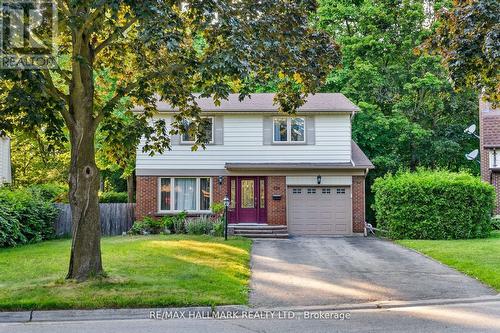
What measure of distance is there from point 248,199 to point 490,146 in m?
12.5

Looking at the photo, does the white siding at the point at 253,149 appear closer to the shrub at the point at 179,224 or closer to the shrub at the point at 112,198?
the shrub at the point at 179,224

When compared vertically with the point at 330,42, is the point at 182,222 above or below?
below

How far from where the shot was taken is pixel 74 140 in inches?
398

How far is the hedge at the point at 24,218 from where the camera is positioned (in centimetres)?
1642

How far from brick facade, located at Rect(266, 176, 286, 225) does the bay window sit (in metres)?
2.60

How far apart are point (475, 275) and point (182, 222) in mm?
12151

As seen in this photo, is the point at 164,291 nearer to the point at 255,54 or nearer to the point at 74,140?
the point at 74,140

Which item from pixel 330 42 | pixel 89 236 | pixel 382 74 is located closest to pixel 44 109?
pixel 89 236

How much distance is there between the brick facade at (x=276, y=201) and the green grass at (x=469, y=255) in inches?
207

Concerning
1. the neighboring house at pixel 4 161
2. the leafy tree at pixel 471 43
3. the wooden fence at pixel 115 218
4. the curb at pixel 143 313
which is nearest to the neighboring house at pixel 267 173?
the wooden fence at pixel 115 218

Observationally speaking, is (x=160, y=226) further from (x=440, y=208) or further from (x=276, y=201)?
(x=440, y=208)

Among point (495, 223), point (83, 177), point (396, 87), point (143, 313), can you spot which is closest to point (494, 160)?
point (495, 223)

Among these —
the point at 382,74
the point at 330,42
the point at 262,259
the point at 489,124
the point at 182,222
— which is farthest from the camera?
the point at 382,74

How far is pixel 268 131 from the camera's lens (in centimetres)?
2158
